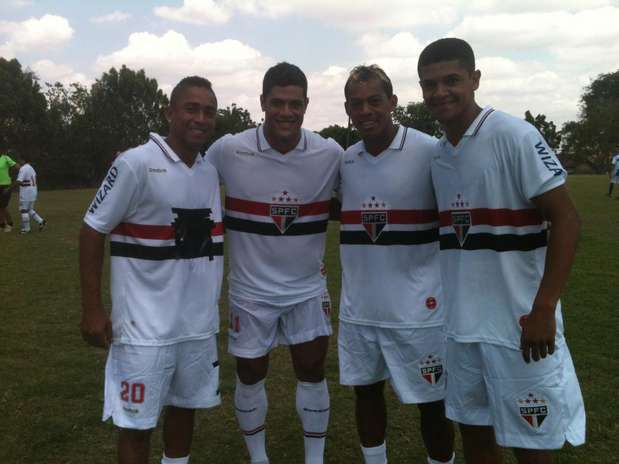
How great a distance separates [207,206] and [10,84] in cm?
5554

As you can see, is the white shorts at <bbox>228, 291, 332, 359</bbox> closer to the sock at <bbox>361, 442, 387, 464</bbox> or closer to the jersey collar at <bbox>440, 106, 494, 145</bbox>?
the sock at <bbox>361, 442, 387, 464</bbox>

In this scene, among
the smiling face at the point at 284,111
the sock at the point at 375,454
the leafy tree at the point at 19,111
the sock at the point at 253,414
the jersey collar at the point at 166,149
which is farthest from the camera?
the leafy tree at the point at 19,111

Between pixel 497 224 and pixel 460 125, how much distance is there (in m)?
0.56

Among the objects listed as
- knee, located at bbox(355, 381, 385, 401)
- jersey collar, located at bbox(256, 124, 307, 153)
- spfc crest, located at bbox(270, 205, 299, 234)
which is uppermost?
jersey collar, located at bbox(256, 124, 307, 153)

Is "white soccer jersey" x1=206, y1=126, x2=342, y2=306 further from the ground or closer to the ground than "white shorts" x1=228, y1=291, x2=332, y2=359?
further from the ground

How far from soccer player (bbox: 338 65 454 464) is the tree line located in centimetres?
4058

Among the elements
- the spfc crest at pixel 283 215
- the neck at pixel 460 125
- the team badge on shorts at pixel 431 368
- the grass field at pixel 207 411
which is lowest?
the grass field at pixel 207 411

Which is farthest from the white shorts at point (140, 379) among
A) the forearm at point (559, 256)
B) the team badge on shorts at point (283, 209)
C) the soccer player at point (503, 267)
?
the forearm at point (559, 256)

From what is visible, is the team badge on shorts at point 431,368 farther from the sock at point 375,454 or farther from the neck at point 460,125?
the neck at point 460,125

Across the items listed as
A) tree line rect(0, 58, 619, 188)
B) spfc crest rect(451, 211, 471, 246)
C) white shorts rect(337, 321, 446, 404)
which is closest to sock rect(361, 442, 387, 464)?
white shorts rect(337, 321, 446, 404)

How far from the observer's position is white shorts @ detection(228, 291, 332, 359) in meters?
3.66

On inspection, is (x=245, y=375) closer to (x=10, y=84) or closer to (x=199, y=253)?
(x=199, y=253)

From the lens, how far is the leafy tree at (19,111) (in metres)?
49.5

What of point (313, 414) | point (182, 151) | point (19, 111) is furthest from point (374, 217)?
point (19, 111)
